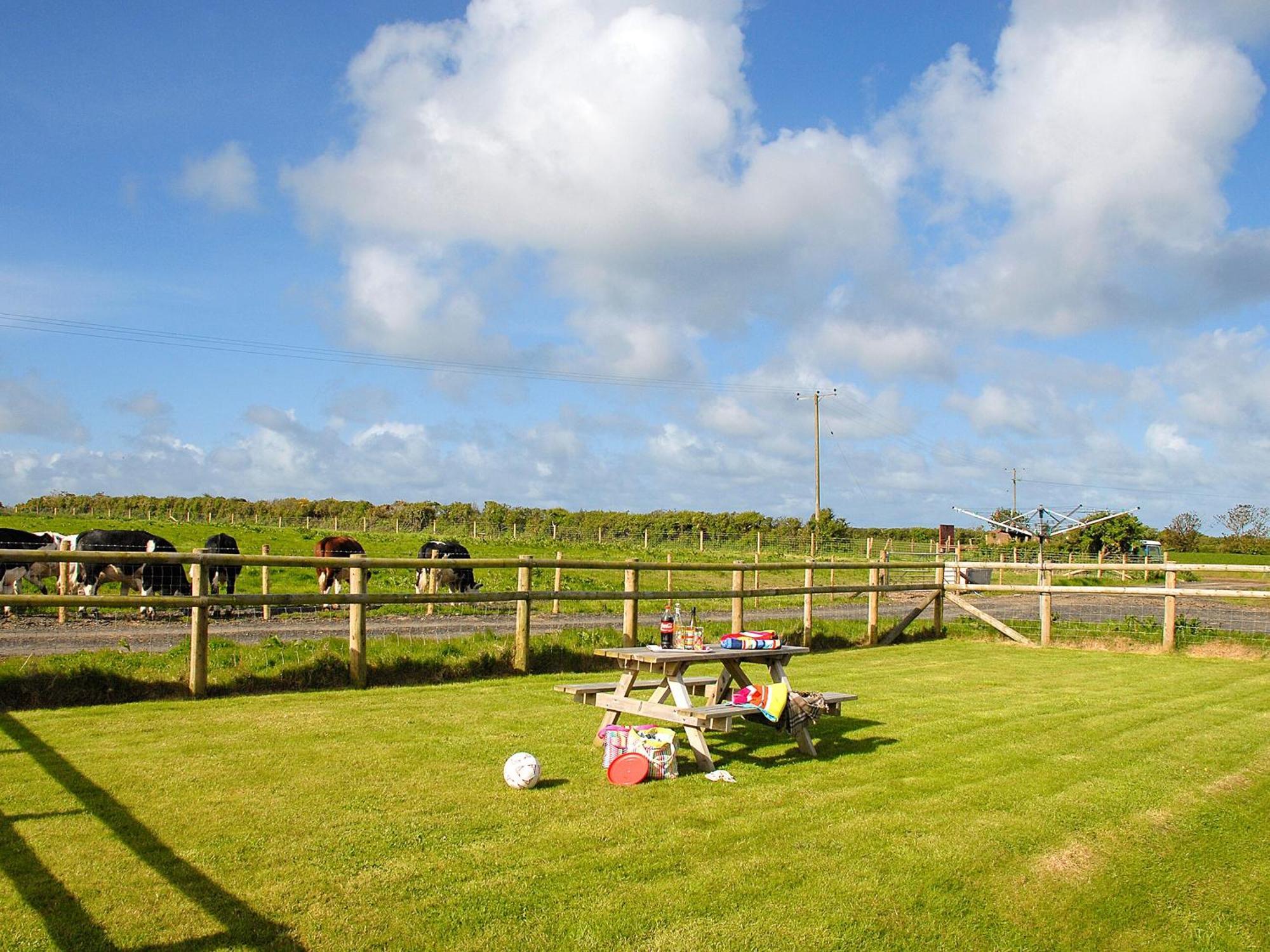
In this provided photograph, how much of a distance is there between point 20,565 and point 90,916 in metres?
16.9

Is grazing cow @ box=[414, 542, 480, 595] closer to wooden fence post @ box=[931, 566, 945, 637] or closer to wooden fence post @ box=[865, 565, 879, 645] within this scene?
wooden fence post @ box=[865, 565, 879, 645]

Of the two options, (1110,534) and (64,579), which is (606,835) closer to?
(64,579)

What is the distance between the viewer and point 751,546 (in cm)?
4372

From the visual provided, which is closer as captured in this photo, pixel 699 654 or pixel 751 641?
pixel 699 654

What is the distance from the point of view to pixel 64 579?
17.5 metres

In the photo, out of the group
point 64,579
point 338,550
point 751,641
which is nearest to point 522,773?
point 751,641

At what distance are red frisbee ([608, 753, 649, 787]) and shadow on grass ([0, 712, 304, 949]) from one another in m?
2.70

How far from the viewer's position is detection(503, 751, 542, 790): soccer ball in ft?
20.8

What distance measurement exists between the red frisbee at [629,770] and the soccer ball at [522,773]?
54 centimetres

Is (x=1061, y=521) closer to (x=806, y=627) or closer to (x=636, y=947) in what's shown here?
(x=806, y=627)

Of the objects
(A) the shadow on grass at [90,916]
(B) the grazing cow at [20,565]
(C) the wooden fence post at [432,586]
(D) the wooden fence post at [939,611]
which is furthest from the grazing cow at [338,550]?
(A) the shadow on grass at [90,916]

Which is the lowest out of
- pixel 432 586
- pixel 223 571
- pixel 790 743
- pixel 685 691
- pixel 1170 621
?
pixel 790 743

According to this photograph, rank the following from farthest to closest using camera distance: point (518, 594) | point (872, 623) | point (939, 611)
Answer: point (939, 611) < point (872, 623) < point (518, 594)

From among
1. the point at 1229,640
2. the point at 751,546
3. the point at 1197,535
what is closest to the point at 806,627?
the point at 1229,640
